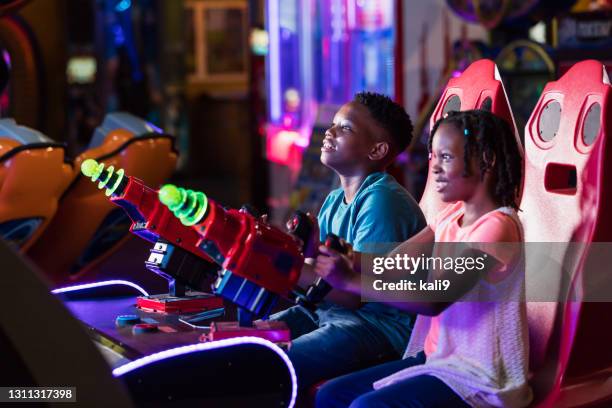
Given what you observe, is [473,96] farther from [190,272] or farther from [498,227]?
[190,272]

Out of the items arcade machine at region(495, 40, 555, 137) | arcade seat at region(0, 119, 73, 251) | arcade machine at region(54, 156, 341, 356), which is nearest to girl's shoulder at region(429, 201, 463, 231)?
arcade machine at region(54, 156, 341, 356)

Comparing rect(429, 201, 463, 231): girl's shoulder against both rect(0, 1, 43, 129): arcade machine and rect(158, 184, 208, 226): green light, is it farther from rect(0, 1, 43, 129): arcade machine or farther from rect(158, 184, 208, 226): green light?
rect(0, 1, 43, 129): arcade machine

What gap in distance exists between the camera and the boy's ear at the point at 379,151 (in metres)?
2.59

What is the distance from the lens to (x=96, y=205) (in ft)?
14.5

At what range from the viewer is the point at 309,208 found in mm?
5988

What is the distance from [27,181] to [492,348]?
2349mm

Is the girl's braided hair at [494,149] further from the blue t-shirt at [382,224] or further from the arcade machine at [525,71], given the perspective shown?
the arcade machine at [525,71]

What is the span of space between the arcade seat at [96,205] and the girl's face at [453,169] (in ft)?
7.99

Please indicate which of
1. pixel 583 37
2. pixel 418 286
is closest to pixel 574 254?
pixel 418 286

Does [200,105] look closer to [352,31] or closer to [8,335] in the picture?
[352,31]

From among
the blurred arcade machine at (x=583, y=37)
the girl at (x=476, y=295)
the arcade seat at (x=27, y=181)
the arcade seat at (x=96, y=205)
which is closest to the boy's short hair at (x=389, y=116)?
the girl at (x=476, y=295)

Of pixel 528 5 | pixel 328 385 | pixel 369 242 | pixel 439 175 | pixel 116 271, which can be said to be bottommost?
pixel 116 271

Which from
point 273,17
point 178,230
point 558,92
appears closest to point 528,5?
point 273,17

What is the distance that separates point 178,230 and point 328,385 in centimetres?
48
